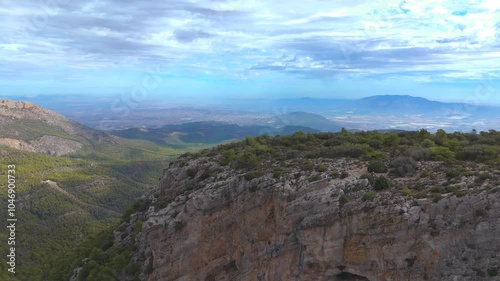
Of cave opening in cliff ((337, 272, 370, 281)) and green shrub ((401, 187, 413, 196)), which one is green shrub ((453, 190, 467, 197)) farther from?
cave opening in cliff ((337, 272, 370, 281))

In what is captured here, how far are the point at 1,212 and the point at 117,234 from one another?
7167cm

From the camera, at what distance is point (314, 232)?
708 inches

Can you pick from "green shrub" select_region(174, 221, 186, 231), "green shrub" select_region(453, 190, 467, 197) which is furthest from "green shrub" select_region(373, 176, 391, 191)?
"green shrub" select_region(174, 221, 186, 231)

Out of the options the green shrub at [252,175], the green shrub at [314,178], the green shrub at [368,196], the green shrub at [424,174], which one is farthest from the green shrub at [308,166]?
the green shrub at [424,174]

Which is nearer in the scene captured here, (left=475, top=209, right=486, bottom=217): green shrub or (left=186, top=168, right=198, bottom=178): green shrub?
(left=475, top=209, right=486, bottom=217): green shrub

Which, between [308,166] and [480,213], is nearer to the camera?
[480,213]

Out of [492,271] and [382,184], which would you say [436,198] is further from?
[492,271]

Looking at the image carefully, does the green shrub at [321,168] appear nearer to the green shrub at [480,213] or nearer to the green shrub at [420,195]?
the green shrub at [420,195]

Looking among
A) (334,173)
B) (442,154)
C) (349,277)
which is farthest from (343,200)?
(442,154)

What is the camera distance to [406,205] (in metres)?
16.4

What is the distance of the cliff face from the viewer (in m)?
15.0

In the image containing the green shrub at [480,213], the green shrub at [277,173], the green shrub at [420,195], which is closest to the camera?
the green shrub at [480,213]

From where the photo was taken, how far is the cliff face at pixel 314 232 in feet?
49.2

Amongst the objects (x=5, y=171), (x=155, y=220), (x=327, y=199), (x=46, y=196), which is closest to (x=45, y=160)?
(x=5, y=171)
